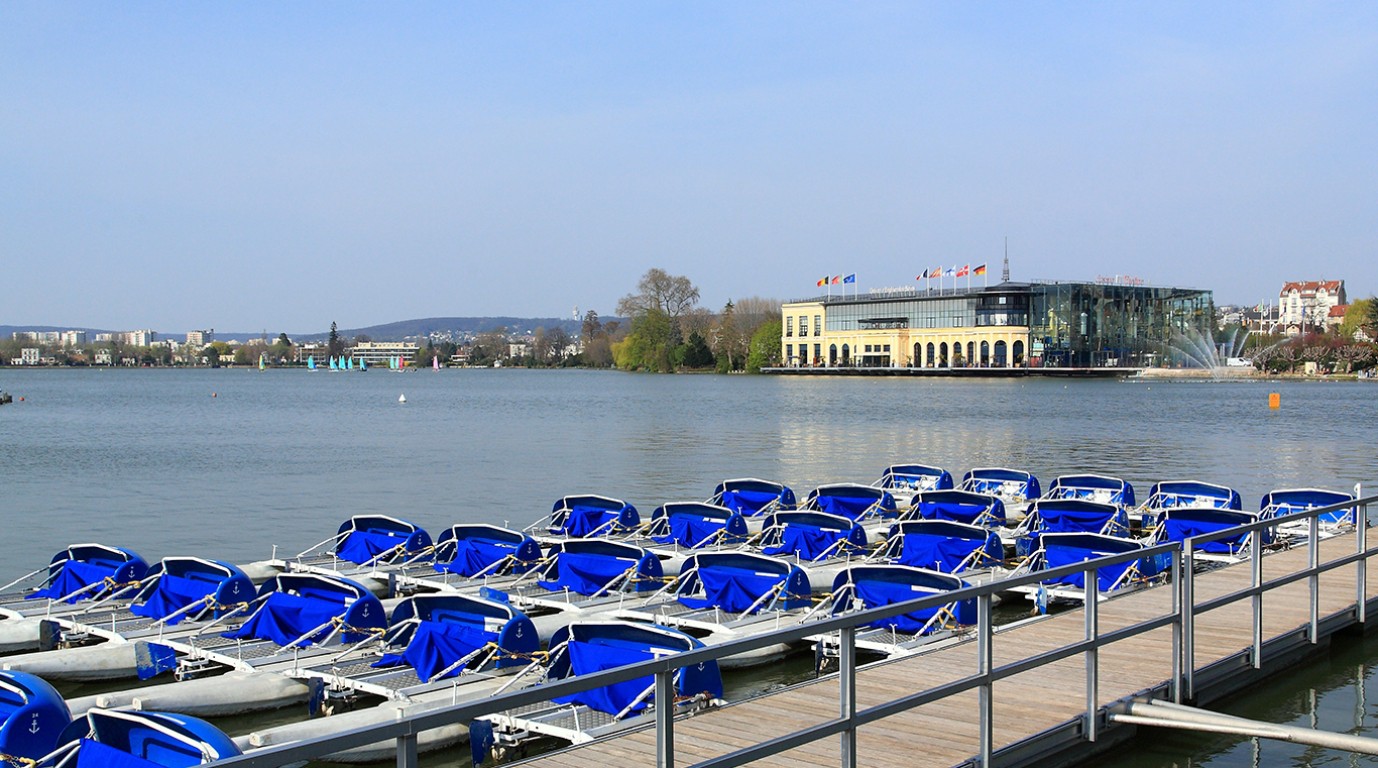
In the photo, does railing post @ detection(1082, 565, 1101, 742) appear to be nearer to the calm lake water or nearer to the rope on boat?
the calm lake water

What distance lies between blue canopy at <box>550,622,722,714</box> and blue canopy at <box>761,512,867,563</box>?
8.61 metres

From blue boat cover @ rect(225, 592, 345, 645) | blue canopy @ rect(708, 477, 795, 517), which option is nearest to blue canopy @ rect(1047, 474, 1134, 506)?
blue canopy @ rect(708, 477, 795, 517)

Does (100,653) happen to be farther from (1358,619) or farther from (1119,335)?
(1119,335)

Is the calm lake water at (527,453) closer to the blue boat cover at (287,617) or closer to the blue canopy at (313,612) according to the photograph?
the blue canopy at (313,612)

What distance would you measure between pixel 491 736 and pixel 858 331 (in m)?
160

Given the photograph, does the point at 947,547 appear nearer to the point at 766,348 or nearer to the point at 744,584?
the point at 744,584

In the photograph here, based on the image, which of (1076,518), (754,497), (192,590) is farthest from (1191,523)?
(192,590)

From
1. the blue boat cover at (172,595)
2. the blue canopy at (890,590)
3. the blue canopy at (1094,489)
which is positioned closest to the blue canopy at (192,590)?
the blue boat cover at (172,595)

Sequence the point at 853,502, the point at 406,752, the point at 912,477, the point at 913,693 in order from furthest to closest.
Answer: the point at 912,477
the point at 853,502
the point at 913,693
the point at 406,752

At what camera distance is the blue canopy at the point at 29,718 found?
29.7ft

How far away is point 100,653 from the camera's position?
14.1m

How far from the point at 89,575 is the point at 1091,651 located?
13446mm

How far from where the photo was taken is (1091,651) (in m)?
8.91

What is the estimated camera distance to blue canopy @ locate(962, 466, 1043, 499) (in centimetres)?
2691
